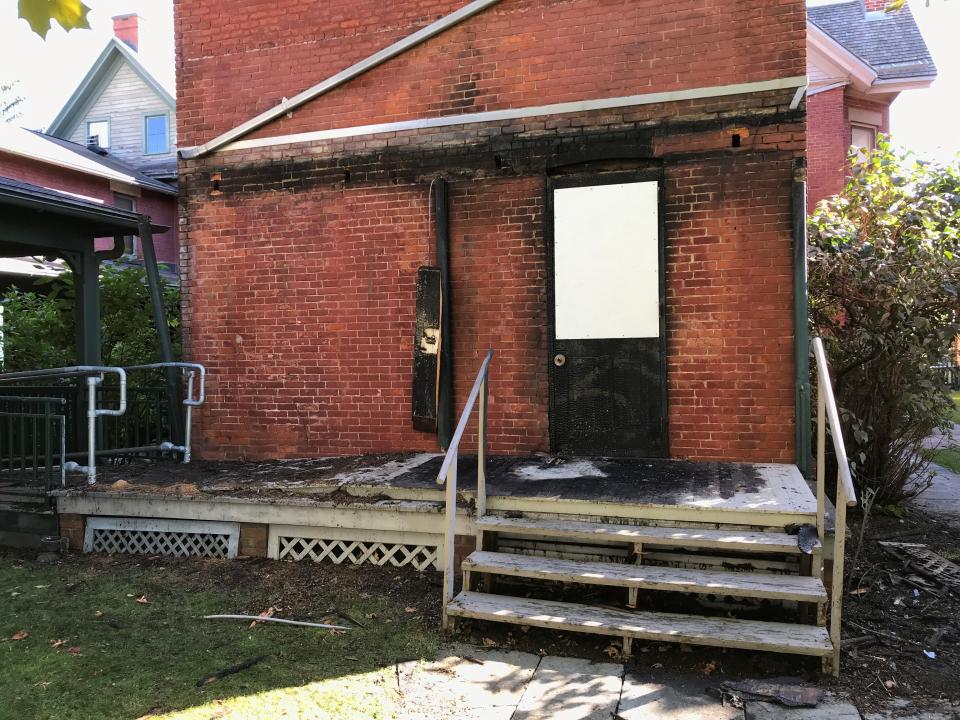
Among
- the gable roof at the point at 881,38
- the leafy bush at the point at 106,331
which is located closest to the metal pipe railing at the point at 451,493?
the leafy bush at the point at 106,331

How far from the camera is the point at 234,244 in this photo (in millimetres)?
7098

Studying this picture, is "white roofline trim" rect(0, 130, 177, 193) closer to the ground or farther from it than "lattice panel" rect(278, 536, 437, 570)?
farther from it

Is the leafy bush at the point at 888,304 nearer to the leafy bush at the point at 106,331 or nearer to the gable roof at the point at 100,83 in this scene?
the leafy bush at the point at 106,331

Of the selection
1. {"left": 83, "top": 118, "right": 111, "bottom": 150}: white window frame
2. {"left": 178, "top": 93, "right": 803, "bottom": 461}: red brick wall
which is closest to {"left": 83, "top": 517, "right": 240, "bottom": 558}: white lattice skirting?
{"left": 178, "top": 93, "right": 803, "bottom": 461}: red brick wall

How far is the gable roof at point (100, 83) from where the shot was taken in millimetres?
21656

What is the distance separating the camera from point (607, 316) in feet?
19.8

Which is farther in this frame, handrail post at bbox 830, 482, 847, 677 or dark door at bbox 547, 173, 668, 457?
dark door at bbox 547, 173, 668, 457

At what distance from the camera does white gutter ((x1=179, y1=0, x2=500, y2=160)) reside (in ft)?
20.6

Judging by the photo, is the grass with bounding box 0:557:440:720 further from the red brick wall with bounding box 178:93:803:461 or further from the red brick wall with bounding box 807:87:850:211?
the red brick wall with bounding box 807:87:850:211

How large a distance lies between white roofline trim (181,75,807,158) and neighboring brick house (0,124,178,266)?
28.0 feet

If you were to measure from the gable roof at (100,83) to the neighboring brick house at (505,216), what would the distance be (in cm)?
1676

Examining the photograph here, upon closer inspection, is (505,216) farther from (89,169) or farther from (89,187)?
(89,187)

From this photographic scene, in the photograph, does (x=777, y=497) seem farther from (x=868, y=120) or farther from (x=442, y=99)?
(x=868, y=120)

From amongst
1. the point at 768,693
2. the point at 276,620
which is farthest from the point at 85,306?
the point at 768,693
